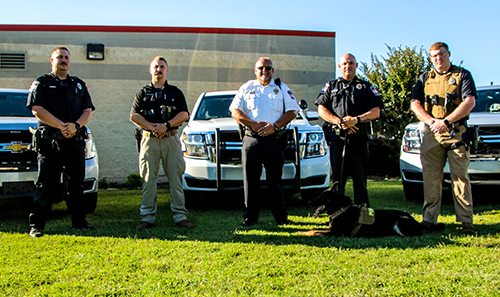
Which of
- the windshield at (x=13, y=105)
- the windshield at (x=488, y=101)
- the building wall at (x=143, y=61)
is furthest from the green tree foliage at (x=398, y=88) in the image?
the windshield at (x=13, y=105)

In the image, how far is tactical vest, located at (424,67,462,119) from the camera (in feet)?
13.7

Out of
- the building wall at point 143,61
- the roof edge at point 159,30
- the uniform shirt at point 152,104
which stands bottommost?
the uniform shirt at point 152,104

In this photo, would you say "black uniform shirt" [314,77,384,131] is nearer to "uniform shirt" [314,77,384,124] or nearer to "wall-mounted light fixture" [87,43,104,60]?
"uniform shirt" [314,77,384,124]

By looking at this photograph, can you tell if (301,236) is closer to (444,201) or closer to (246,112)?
(246,112)

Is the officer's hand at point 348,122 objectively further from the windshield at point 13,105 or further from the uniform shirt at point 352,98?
the windshield at point 13,105

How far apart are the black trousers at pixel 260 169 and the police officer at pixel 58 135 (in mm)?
1806

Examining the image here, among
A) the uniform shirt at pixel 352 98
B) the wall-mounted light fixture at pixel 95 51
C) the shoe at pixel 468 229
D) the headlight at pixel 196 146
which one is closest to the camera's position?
the shoe at pixel 468 229

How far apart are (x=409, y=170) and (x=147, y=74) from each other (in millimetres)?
8256

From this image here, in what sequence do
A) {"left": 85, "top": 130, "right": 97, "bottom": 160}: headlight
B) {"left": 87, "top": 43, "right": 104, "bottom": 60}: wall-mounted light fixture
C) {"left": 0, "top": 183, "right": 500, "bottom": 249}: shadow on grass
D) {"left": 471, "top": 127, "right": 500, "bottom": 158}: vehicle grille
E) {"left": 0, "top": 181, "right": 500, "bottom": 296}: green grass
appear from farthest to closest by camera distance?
{"left": 87, "top": 43, "right": 104, "bottom": 60}: wall-mounted light fixture → {"left": 471, "top": 127, "right": 500, "bottom": 158}: vehicle grille → {"left": 85, "top": 130, "right": 97, "bottom": 160}: headlight → {"left": 0, "top": 183, "right": 500, "bottom": 249}: shadow on grass → {"left": 0, "top": 181, "right": 500, "bottom": 296}: green grass

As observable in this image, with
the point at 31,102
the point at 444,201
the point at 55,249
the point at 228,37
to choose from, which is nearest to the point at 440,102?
the point at 444,201

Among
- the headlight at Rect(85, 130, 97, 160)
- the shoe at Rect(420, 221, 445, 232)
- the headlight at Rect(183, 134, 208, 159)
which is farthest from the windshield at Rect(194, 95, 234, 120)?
the shoe at Rect(420, 221, 445, 232)

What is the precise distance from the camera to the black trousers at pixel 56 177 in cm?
432

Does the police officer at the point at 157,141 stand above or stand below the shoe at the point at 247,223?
above

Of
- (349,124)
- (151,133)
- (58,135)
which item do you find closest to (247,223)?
(151,133)
